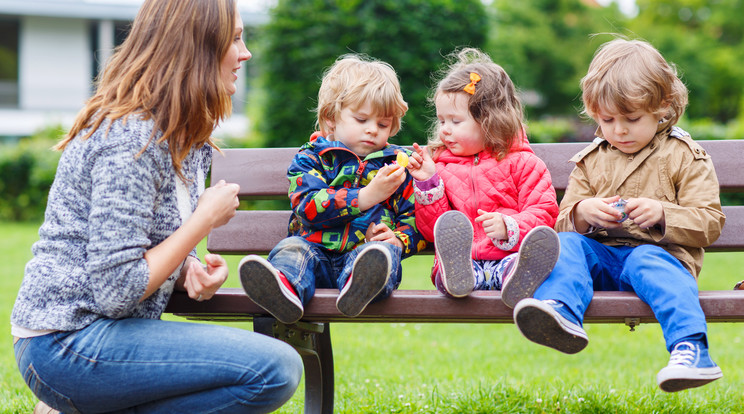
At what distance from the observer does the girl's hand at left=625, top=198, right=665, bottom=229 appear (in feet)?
8.21

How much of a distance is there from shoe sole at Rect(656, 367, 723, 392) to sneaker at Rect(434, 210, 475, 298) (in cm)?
58

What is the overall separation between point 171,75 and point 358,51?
621 centimetres

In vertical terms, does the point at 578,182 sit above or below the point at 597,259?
above

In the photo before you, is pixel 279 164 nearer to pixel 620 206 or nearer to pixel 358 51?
pixel 620 206

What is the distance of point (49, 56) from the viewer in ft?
68.9

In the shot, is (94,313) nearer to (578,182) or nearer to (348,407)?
(348,407)

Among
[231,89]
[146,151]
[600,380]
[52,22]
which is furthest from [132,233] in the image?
[52,22]

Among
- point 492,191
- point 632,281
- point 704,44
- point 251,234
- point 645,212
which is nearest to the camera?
point 632,281

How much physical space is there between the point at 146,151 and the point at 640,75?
5.43 feet

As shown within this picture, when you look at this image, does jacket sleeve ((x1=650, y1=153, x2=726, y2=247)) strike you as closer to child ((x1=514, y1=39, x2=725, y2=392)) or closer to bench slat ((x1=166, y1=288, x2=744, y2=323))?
child ((x1=514, y1=39, x2=725, y2=392))

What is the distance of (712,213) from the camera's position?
255 centimetres

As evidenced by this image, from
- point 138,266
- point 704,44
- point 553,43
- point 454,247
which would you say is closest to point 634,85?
point 454,247

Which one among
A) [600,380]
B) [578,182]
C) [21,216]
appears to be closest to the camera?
[578,182]

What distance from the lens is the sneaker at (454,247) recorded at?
225 cm
